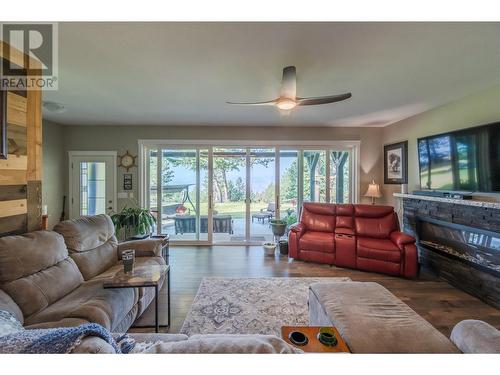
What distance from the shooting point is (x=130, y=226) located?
3.58 m

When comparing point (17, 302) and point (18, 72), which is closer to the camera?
point (17, 302)

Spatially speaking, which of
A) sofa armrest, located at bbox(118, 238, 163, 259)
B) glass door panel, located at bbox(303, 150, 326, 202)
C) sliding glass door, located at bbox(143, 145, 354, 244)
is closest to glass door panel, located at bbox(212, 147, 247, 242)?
sliding glass door, located at bbox(143, 145, 354, 244)

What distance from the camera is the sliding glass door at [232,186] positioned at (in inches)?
191

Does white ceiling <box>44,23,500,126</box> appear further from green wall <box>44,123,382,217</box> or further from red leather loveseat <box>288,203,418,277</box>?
red leather loveseat <box>288,203,418,277</box>

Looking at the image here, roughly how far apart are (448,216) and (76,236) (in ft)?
15.2

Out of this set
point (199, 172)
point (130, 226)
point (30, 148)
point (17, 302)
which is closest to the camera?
point (17, 302)

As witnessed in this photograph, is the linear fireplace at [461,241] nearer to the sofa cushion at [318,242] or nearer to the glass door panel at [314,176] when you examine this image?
the sofa cushion at [318,242]

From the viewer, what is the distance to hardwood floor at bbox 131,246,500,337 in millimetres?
2287

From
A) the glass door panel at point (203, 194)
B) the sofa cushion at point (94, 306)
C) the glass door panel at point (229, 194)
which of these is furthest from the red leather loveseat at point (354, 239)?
the sofa cushion at point (94, 306)

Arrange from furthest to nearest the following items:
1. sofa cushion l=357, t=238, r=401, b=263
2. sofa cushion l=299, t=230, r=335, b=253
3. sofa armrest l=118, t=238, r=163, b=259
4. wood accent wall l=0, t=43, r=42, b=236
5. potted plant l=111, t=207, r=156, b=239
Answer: sofa cushion l=299, t=230, r=335, b=253, potted plant l=111, t=207, r=156, b=239, sofa cushion l=357, t=238, r=401, b=263, sofa armrest l=118, t=238, r=163, b=259, wood accent wall l=0, t=43, r=42, b=236

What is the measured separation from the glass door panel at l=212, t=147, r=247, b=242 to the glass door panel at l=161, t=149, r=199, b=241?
47 centimetres

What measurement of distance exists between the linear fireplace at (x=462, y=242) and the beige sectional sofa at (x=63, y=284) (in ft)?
12.7
